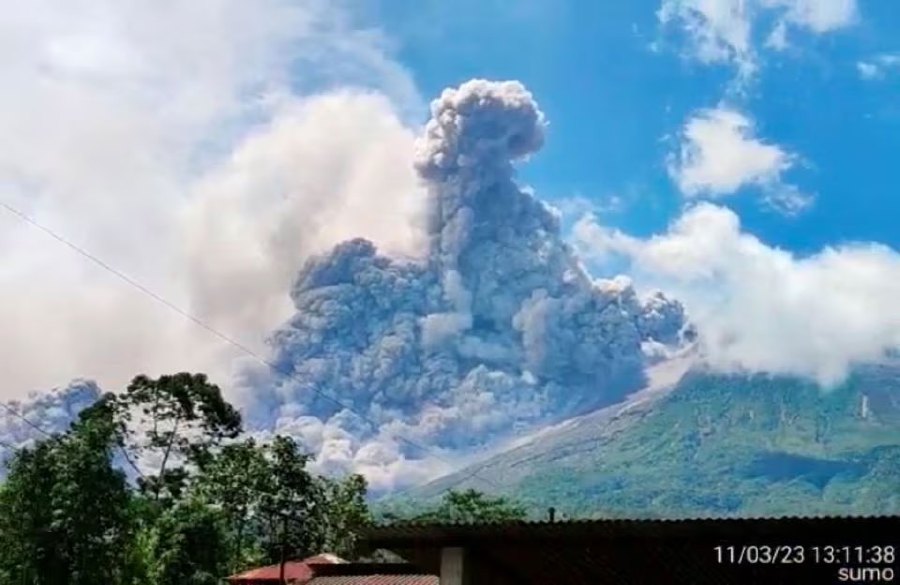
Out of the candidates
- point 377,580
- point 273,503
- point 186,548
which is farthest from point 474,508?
point 377,580

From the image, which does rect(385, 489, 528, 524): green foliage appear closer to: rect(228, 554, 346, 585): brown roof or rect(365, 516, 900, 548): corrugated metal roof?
rect(228, 554, 346, 585): brown roof

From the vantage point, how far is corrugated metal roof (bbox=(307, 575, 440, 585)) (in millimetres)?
41156

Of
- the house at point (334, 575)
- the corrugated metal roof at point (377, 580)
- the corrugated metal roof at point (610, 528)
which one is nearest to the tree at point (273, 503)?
the house at point (334, 575)

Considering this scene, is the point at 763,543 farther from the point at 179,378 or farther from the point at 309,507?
the point at 179,378

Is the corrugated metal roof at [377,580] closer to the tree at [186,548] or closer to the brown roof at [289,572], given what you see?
the brown roof at [289,572]

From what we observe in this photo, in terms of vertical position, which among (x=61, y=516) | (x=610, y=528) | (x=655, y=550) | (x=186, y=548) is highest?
(x=61, y=516)

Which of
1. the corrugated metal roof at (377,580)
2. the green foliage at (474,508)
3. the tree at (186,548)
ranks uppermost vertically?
the green foliage at (474,508)

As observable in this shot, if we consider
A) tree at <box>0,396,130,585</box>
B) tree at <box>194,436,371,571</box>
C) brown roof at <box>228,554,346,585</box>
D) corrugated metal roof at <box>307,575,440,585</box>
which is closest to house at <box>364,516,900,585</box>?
corrugated metal roof at <box>307,575,440,585</box>

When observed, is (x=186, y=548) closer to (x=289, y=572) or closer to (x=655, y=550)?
(x=289, y=572)

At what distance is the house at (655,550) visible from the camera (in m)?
11.2

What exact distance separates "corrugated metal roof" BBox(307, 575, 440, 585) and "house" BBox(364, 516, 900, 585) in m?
27.8

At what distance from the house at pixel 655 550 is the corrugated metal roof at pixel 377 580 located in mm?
27755

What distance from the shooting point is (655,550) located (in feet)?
38.9

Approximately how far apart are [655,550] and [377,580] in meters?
32.0
